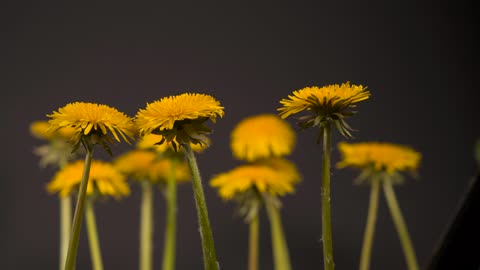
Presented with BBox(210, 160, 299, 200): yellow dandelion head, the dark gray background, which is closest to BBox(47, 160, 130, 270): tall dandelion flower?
BBox(210, 160, 299, 200): yellow dandelion head

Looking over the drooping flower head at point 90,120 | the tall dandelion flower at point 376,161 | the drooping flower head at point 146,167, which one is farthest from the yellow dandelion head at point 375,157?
the drooping flower head at point 90,120

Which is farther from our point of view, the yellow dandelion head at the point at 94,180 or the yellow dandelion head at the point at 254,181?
the yellow dandelion head at the point at 254,181

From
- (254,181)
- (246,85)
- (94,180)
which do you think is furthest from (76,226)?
(246,85)

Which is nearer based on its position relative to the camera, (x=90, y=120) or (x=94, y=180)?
(x=90, y=120)

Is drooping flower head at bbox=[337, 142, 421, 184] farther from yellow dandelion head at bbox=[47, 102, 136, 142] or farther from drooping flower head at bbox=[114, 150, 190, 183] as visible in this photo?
yellow dandelion head at bbox=[47, 102, 136, 142]

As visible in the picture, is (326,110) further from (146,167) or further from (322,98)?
(146,167)

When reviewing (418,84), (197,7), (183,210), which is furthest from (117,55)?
(418,84)

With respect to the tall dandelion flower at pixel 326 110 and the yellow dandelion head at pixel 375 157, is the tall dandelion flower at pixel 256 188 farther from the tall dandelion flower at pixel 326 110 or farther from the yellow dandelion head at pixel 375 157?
the tall dandelion flower at pixel 326 110
